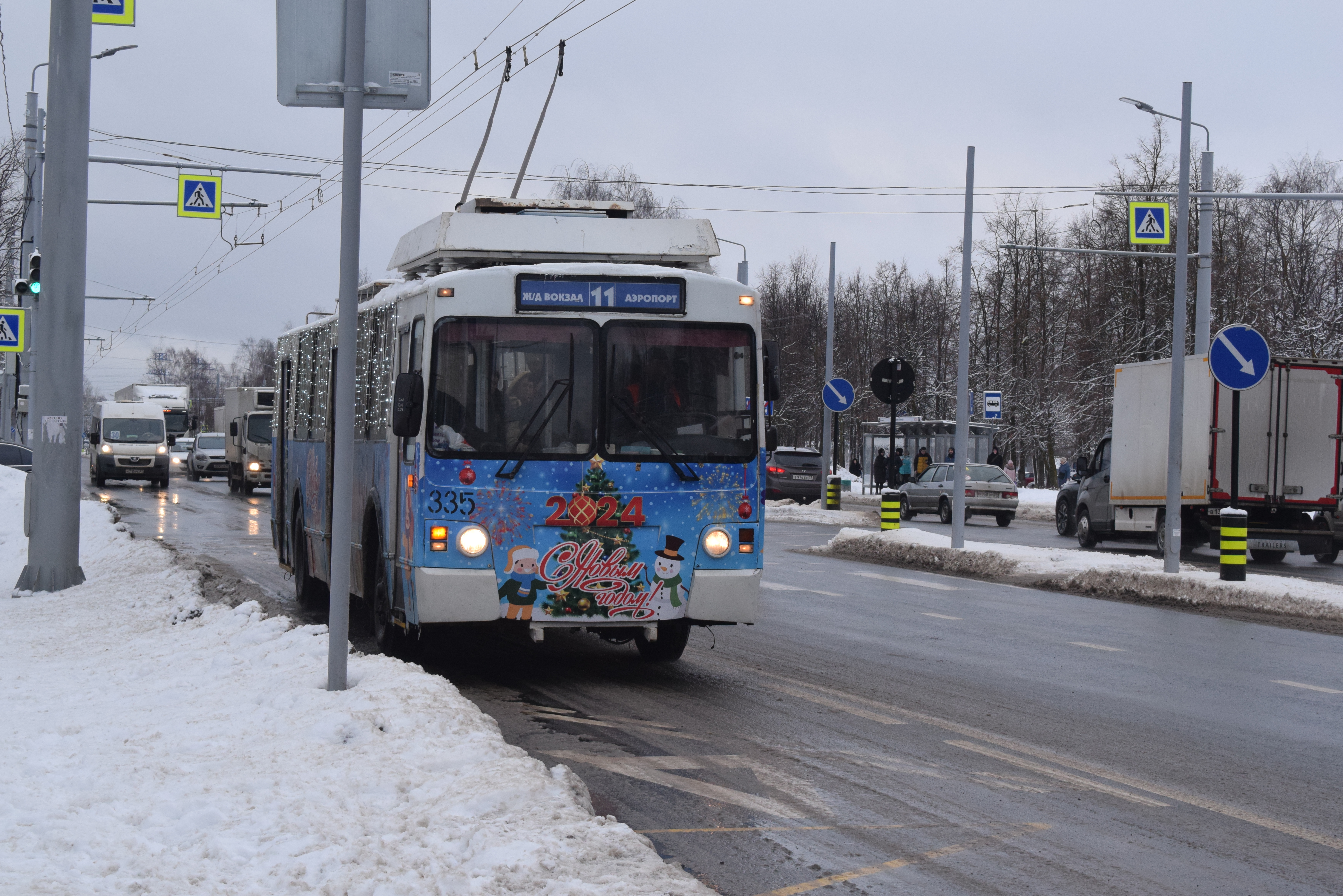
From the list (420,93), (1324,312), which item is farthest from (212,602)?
(1324,312)

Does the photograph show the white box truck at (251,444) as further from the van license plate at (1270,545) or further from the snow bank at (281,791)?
the snow bank at (281,791)

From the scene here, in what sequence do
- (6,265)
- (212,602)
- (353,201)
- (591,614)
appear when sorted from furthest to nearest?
(6,265) < (212,602) < (591,614) < (353,201)

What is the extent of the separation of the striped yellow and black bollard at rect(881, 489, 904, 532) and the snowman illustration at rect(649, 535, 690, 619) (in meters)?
15.0

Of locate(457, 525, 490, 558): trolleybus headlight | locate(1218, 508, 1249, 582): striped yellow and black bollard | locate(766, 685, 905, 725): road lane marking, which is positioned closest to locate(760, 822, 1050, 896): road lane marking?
locate(766, 685, 905, 725): road lane marking

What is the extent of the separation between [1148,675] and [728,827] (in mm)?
5785

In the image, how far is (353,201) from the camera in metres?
7.44

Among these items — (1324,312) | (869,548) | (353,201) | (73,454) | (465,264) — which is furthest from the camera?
(1324,312)

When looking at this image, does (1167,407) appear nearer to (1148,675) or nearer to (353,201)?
(1148,675)

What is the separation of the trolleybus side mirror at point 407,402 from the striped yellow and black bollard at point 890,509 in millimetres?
15824

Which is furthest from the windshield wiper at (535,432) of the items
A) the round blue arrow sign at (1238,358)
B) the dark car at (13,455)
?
the dark car at (13,455)

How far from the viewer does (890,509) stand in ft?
79.3

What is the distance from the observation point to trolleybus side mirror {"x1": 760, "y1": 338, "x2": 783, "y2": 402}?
963cm

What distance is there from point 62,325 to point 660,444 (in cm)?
753

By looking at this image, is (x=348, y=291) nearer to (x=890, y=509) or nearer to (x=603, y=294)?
(x=603, y=294)
